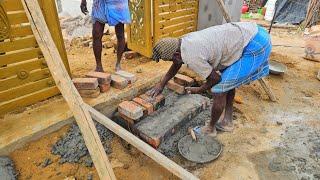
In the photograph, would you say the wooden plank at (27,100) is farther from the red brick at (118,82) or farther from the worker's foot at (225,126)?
the worker's foot at (225,126)

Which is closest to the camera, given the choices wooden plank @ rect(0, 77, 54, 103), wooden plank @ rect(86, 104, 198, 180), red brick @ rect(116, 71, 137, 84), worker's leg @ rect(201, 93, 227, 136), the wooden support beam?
wooden plank @ rect(86, 104, 198, 180)

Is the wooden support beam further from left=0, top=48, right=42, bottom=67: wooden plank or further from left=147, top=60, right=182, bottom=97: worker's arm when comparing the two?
left=0, top=48, right=42, bottom=67: wooden plank

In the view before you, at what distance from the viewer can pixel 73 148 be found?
260cm

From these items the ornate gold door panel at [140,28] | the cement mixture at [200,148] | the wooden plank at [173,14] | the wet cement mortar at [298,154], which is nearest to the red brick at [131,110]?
the cement mixture at [200,148]

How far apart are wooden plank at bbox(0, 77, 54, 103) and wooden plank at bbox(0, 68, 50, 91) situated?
0.12 ft

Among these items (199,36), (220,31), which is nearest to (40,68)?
(199,36)

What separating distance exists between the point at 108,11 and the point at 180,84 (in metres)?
1.44

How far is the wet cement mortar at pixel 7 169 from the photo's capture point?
207 cm

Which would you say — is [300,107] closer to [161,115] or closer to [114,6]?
[161,115]

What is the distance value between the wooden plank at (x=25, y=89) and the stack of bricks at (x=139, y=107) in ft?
3.05

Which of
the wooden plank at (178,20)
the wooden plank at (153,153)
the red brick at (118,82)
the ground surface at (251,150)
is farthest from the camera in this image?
the wooden plank at (178,20)

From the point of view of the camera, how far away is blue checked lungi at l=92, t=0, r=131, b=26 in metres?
3.38

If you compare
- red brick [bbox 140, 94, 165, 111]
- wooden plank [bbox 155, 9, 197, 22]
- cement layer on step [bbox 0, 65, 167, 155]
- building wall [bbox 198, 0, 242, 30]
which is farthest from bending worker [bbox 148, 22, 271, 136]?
building wall [bbox 198, 0, 242, 30]

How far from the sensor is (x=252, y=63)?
2.65 m
